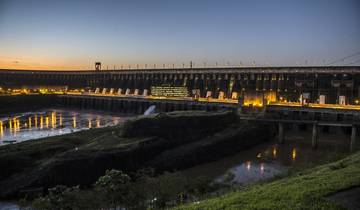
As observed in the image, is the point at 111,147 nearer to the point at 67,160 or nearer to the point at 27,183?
the point at 67,160

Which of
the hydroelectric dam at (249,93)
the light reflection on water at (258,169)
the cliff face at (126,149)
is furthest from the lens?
the hydroelectric dam at (249,93)

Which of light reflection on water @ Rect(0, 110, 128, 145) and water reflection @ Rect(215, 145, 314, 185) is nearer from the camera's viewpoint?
water reflection @ Rect(215, 145, 314, 185)

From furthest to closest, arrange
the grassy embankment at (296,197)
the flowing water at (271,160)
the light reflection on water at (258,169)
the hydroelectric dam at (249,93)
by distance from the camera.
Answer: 1. the hydroelectric dam at (249,93)
2. the flowing water at (271,160)
3. the light reflection on water at (258,169)
4. the grassy embankment at (296,197)

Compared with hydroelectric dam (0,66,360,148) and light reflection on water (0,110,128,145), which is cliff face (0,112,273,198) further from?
light reflection on water (0,110,128,145)

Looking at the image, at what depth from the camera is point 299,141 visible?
49188 mm

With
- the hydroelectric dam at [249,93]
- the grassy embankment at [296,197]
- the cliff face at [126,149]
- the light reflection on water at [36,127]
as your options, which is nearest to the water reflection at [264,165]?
the cliff face at [126,149]

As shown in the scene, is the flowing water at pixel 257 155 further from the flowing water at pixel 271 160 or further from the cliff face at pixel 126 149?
the cliff face at pixel 126 149

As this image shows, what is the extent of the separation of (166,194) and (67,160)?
13.6 metres

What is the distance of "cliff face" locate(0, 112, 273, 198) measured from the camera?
28.3 metres

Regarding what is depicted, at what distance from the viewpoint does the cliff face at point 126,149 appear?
1115 inches

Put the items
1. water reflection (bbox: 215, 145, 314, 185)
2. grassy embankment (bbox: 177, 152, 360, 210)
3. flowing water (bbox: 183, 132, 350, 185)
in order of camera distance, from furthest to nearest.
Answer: flowing water (bbox: 183, 132, 350, 185) < water reflection (bbox: 215, 145, 314, 185) < grassy embankment (bbox: 177, 152, 360, 210)

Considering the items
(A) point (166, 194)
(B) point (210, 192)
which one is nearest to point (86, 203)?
(A) point (166, 194)

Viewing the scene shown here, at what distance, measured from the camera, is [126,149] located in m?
33.0

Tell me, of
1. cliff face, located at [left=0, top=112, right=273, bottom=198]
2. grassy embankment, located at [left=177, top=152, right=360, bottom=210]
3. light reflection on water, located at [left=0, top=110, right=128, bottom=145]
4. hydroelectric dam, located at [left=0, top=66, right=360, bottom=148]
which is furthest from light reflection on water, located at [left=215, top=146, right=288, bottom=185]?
light reflection on water, located at [left=0, top=110, right=128, bottom=145]
